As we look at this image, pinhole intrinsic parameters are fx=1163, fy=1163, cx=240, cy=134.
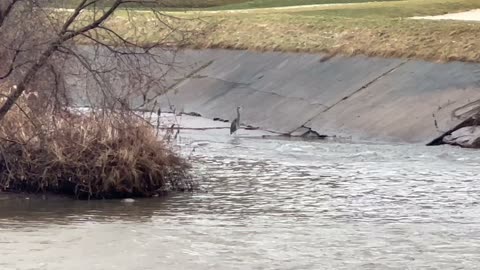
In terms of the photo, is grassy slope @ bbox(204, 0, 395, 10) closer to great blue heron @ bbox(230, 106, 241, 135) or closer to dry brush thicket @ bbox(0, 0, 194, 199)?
great blue heron @ bbox(230, 106, 241, 135)

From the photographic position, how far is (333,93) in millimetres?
26578

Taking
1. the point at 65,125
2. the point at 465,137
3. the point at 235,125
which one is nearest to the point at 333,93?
the point at 235,125

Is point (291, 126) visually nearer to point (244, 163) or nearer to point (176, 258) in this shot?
point (244, 163)

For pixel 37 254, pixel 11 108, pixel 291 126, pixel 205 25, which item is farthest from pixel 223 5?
pixel 37 254

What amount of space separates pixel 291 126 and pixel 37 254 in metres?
13.6

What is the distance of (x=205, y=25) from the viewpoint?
34.9 meters

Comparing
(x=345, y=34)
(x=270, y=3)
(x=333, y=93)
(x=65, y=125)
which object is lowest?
(x=65, y=125)

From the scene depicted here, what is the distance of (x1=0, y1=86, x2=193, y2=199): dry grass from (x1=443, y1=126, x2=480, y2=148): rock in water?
7852 millimetres

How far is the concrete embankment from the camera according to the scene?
943 inches

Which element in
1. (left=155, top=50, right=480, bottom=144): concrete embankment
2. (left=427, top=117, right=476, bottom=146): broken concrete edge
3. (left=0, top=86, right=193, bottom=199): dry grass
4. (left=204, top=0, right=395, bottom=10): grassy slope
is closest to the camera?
(left=0, top=86, right=193, bottom=199): dry grass

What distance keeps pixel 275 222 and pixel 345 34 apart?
16.3 m

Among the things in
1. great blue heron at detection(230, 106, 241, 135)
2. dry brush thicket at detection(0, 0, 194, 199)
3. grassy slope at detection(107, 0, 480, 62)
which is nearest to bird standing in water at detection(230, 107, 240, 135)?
great blue heron at detection(230, 106, 241, 135)

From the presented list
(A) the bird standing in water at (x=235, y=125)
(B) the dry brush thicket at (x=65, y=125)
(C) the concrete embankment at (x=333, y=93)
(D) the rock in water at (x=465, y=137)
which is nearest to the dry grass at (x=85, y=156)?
(B) the dry brush thicket at (x=65, y=125)

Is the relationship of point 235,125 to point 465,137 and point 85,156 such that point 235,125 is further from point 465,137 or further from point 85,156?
point 85,156
